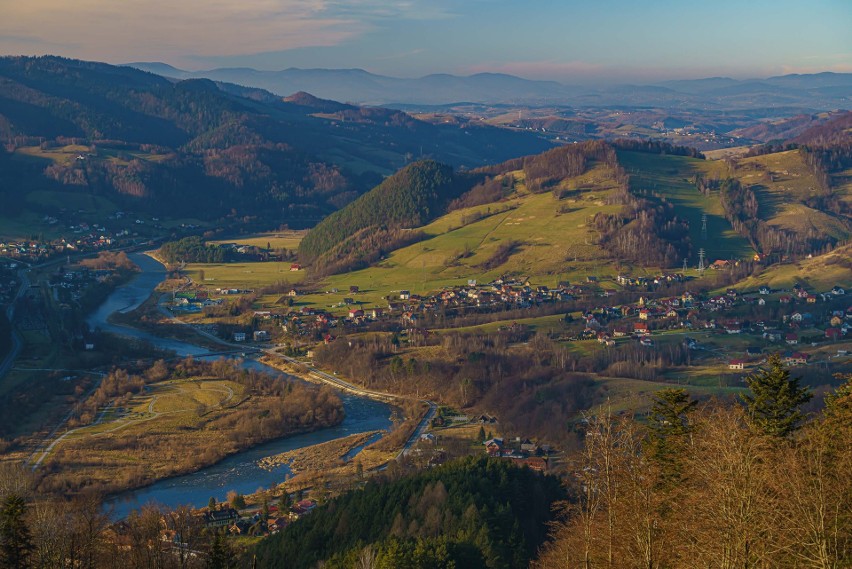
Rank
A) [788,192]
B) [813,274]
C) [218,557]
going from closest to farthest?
[218,557] < [813,274] < [788,192]

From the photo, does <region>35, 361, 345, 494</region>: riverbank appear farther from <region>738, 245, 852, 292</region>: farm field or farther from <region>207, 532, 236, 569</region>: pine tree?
<region>738, 245, 852, 292</region>: farm field

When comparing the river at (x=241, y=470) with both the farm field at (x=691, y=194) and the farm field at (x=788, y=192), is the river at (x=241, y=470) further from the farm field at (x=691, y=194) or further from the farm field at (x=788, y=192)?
the farm field at (x=788, y=192)

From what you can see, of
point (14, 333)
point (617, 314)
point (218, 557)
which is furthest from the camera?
point (617, 314)

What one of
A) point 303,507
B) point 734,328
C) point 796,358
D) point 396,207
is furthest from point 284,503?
point 396,207

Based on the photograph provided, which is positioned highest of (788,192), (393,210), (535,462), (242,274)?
(788,192)

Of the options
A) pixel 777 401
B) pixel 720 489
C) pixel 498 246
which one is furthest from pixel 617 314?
pixel 720 489

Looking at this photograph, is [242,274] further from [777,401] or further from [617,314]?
[777,401]

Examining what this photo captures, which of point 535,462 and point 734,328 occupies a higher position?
point 535,462

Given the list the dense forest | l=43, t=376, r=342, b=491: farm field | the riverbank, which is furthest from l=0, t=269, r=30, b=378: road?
the dense forest

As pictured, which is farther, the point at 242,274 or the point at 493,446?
the point at 242,274
